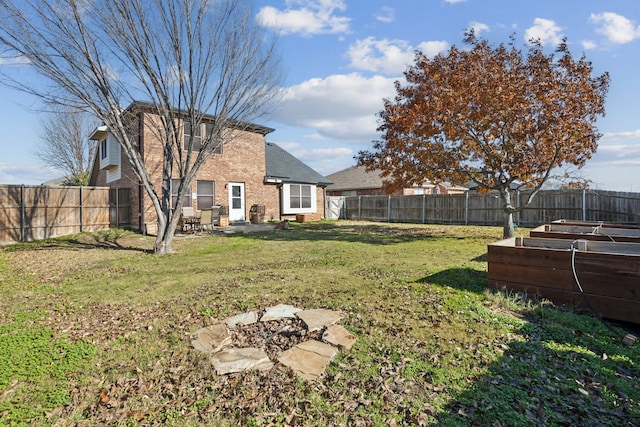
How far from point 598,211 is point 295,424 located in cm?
1717

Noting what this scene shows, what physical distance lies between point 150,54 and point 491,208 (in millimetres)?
17129

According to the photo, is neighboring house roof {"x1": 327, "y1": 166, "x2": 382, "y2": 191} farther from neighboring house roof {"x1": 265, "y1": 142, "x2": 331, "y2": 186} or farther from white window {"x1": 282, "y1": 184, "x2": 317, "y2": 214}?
white window {"x1": 282, "y1": 184, "x2": 317, "y2": 214}

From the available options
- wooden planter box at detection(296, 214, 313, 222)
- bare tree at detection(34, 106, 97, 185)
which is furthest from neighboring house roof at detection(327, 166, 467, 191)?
bare tree at detection(34, 106, 97, 185)

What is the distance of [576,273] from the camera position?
436 centimetres

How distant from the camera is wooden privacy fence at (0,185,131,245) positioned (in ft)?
39.0

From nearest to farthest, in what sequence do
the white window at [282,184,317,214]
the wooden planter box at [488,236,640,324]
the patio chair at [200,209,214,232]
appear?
the wooden planter box at [488,236,640,324] < the patio chair at [200,209,214,232] < the white window at [282,184,317,214]

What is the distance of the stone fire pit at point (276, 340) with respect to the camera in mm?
3045

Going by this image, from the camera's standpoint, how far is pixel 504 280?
4984 millimetres

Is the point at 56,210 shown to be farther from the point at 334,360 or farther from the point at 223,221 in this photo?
the point at 334,360

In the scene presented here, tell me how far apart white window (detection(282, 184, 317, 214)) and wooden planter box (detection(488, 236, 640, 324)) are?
15.1 m

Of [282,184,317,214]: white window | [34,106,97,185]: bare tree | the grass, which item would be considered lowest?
the grass

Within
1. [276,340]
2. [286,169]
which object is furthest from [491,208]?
[276,340]

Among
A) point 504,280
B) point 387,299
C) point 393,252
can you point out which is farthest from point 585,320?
point 393,252

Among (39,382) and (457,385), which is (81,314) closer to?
(39,382)
